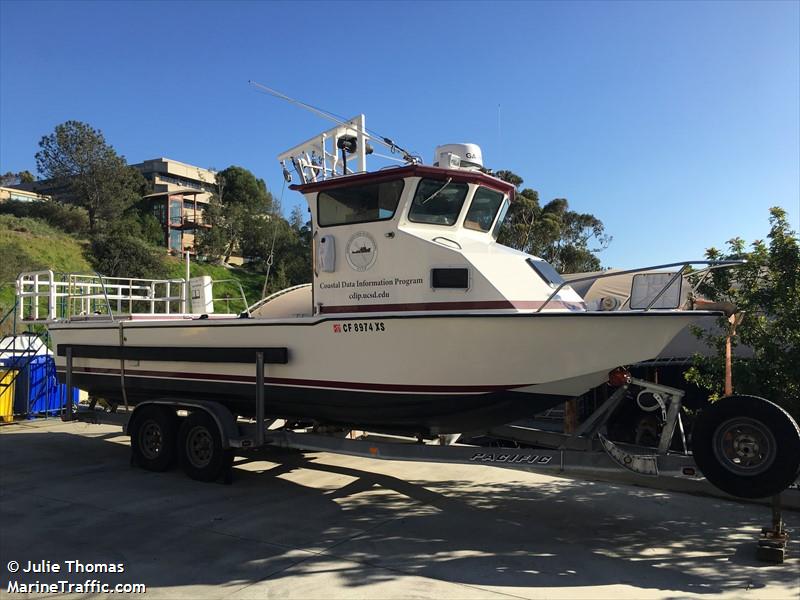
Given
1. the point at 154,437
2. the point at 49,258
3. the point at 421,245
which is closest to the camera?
the point at 421,245

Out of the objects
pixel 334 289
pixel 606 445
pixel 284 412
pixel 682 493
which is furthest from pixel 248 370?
pixel 682 493

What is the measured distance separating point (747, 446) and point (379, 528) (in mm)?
2937

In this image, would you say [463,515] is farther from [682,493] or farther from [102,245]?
[102,245]

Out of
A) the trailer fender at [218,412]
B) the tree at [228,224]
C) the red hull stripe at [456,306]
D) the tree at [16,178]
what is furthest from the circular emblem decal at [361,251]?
the tree at [16,178]

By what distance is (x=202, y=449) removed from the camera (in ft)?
21.9

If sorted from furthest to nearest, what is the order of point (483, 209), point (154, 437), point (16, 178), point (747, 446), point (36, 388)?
point (16, 178) < point (36, 388) < point (154, 437) < point (483, 209) < point (747, 446)

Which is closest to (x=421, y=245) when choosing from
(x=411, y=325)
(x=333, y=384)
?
(x=411, y=325)

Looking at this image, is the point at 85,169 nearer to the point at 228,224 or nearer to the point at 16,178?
the point at 228,224

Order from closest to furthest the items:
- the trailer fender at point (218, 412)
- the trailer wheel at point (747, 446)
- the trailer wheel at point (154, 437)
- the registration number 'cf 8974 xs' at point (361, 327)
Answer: the trailer wheel at point (747, 446) → the registration number 'cf 8974 xs' at point (361, 327) → the trailer fender at point (218, 412) → the trailer wheel at point (154, 437)

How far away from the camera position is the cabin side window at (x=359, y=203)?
5.75 m

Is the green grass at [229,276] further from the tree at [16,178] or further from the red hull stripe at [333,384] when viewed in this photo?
the tree at [16,178]

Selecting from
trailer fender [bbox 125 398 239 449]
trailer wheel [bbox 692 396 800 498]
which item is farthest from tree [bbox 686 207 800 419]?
trailer fender [bbox 125 398 239 449]

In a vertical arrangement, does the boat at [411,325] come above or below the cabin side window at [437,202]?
below

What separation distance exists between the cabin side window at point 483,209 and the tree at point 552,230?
22.2 metres
